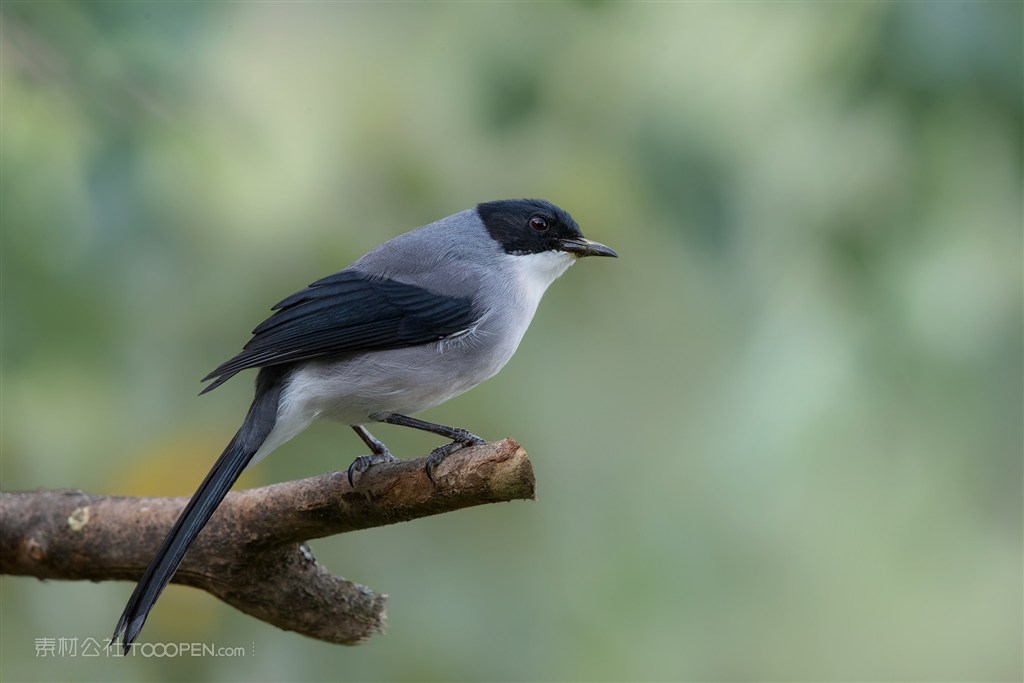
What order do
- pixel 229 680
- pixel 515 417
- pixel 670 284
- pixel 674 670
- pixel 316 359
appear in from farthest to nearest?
pixel 670 284 → pixel 515 417 → pixel 674 670 → pixel 229 680 → pixel 316 359

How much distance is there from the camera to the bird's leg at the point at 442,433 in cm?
310

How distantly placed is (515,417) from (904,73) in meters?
2.22

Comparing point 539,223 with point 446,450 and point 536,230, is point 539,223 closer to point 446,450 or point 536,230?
point 536,230

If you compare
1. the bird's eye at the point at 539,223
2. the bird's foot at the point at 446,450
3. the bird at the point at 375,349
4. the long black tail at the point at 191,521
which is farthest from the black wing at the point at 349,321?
the bird's eye at the point at 539,223

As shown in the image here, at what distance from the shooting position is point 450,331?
369 centimetres

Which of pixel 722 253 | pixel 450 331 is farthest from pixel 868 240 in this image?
pixel 450 331

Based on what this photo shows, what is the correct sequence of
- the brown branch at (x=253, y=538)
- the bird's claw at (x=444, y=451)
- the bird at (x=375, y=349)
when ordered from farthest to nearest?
the bird at (x=375, y=349) → the brown branch at (x=253, y=538) → the bird's claw at (x=444, y=451)

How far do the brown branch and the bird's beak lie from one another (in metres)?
1.29

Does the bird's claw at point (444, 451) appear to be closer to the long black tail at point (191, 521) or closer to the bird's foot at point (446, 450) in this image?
the bird's foot at point (446, 450)

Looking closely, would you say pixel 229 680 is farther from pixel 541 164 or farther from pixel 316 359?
pixel 541 164

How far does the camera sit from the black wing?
3.53m

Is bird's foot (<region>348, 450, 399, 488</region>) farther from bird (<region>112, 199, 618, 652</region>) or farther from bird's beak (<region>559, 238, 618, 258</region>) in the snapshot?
bird's beak (<region>559, 238, 618, 258</region>)

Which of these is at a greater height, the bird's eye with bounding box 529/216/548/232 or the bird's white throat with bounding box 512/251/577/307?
the bird's eye with bounding box 529/216/548/232

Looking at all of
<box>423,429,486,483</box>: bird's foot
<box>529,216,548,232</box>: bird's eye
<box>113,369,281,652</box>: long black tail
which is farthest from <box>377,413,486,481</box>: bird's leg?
<box>529,216,548,232</box>: bird's eye
